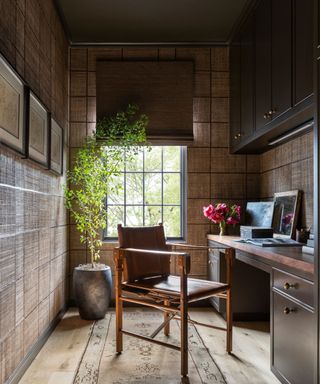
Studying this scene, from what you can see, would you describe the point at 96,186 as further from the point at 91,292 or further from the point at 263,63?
the point at 263,63

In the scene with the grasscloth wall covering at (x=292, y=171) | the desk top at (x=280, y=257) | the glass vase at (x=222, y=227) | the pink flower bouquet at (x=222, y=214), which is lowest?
the desk top at (x=280, y=257)

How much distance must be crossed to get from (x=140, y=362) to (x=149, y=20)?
291cm

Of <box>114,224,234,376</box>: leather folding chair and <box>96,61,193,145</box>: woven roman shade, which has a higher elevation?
<box>96,61,193,145</box>: woven roman shade

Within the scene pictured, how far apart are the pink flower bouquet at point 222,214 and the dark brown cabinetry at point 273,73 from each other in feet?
1.95

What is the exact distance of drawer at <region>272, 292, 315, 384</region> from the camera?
1.90 m

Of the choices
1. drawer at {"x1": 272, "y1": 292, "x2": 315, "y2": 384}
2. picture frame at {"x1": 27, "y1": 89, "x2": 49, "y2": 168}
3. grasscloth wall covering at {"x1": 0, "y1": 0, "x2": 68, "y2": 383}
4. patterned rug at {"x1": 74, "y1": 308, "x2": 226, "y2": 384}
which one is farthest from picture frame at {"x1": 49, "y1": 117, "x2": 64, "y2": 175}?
drawer at {"x1": 272, "y1": 292, "x2": 315, "y2": 384}

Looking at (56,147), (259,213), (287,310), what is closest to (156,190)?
(259,213)

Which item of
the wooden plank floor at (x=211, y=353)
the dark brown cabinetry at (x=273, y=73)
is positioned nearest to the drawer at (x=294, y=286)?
the wooden plank floor at (x=211, y=353)

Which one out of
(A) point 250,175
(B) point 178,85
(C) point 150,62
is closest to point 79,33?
(C) point 150,62

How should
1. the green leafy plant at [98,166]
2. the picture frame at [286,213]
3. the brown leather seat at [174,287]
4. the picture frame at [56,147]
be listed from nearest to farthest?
the brown leather seat at [174,287] → the picture frame at [286,213] → the picture frame at [56,147] → the green leafy plant at [98,166]

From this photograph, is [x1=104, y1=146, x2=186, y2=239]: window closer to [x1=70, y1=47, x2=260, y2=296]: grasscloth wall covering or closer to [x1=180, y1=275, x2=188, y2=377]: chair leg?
[x1=70, y1=47, x2=260, y2=296]: grasscloth wall covering

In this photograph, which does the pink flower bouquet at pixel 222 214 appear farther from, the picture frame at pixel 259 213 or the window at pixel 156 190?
Answer: the window at pixel 156 190

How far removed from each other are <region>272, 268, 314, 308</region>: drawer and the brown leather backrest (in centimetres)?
103

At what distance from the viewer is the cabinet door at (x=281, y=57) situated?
2539 millimetres
